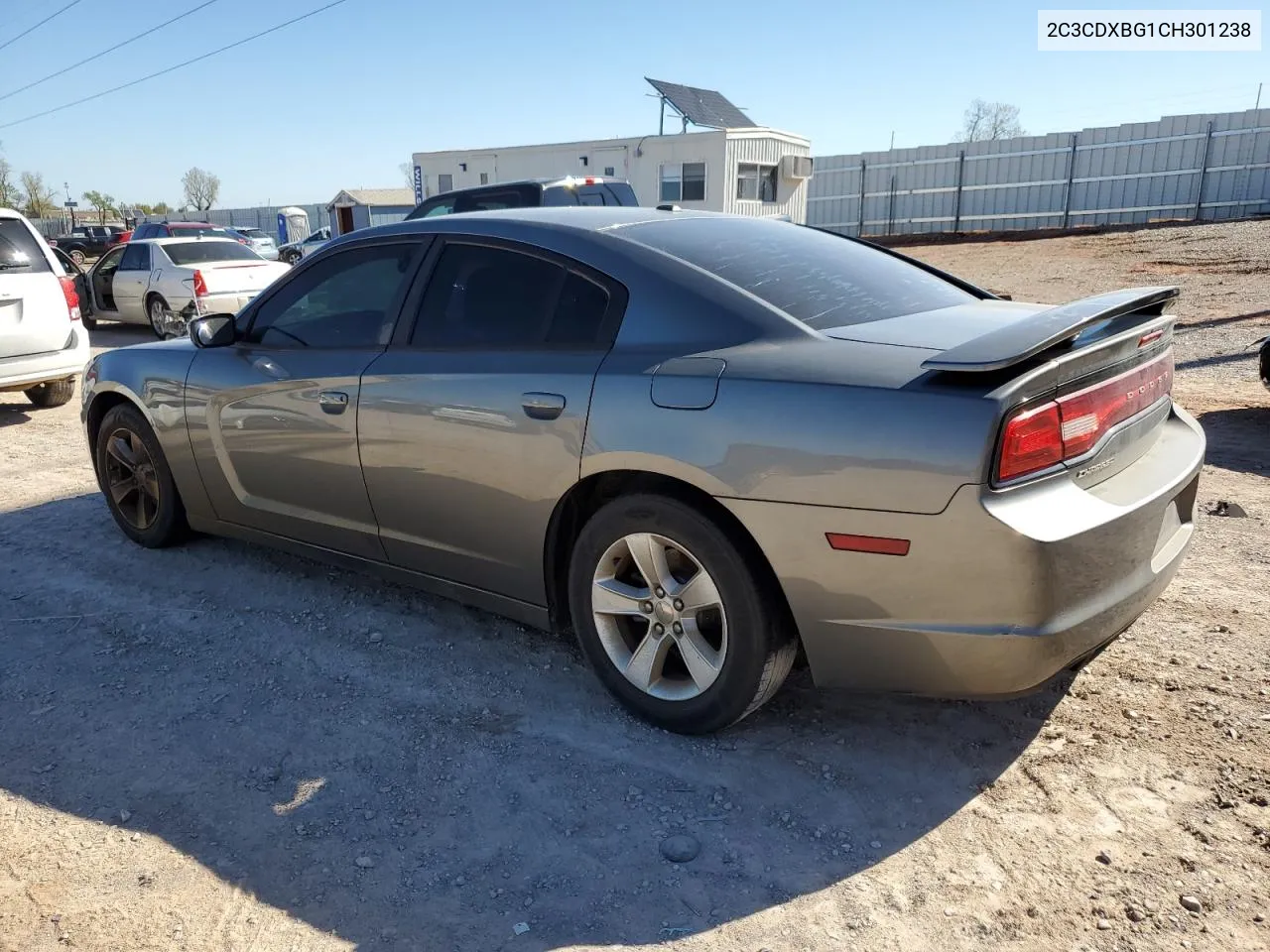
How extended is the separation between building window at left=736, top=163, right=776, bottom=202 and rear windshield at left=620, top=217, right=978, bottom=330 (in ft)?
64.7

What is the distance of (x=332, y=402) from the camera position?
3.65m

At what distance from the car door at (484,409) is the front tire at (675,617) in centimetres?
24

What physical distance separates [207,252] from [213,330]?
431 inches

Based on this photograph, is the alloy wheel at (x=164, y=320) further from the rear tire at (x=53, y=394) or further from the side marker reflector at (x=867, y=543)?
the side marker reflector at (x=867, y=543)

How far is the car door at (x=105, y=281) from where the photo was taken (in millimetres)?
14523

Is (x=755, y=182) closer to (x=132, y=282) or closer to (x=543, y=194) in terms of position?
(x=543, y=194)

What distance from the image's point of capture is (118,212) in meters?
85.4

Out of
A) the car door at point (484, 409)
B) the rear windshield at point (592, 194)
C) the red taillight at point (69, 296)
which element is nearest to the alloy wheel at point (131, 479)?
the car door at point (484, 409)

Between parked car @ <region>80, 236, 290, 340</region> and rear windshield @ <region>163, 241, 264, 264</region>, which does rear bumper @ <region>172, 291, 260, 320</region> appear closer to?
parked car @ <region>80, 236, 290, 340</region>

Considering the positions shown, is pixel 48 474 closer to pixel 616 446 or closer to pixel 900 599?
pixel 616 446

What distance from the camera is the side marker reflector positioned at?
2418 mm

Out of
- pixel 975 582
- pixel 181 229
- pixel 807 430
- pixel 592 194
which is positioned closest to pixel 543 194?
pixel 592 194

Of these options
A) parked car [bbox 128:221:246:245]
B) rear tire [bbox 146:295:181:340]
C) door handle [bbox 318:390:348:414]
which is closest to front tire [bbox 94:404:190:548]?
door handle [bbox 318:390:348:414]

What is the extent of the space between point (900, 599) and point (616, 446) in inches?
36.9
